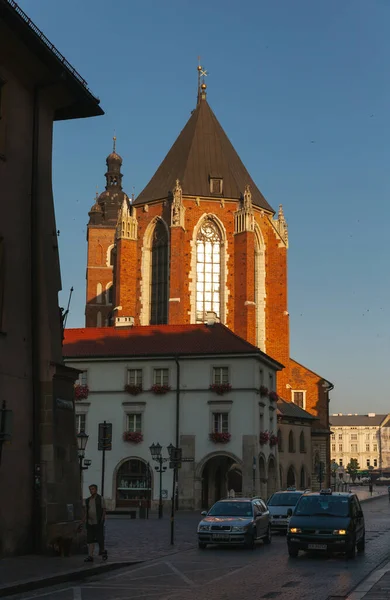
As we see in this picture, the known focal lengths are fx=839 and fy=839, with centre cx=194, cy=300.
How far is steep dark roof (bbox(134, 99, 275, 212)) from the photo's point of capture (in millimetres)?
66688

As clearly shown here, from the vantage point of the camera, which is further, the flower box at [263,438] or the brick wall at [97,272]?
the brick wall at [97,272]

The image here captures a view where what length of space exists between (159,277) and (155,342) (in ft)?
55.0

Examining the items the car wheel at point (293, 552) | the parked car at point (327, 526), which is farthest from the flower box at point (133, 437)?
the car wheel at point (293, 552)

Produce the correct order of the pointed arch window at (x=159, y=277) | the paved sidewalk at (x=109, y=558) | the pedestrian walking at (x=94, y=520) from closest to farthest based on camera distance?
the paved sidewalk at (x=109, y=558)
the pedestrian walking at (x=94, y=520)
the pointed arch window at (x=159, y=277)

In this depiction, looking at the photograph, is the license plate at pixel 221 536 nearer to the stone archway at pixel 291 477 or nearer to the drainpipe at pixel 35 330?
the drainpipe at pixel 35 330

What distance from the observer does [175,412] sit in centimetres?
4609

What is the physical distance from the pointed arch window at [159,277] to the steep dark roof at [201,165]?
10.2 feet

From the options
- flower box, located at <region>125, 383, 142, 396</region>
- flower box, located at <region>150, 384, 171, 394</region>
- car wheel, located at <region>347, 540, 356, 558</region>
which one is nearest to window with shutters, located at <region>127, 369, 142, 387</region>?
flower box, located at <region>125, 383, 142, 396</region>

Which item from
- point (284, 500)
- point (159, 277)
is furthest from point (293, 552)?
point (159, 277)

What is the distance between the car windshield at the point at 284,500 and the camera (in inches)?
1188

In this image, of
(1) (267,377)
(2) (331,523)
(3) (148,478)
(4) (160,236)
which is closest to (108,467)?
(3) (148,478)

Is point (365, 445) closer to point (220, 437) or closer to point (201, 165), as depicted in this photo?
point (201, 165)

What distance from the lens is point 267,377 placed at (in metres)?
49.5

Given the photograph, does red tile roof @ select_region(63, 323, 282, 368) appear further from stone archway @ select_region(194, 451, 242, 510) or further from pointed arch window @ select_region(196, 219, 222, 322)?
pointed arch window @ select_region(196, 219, 222, 322)
